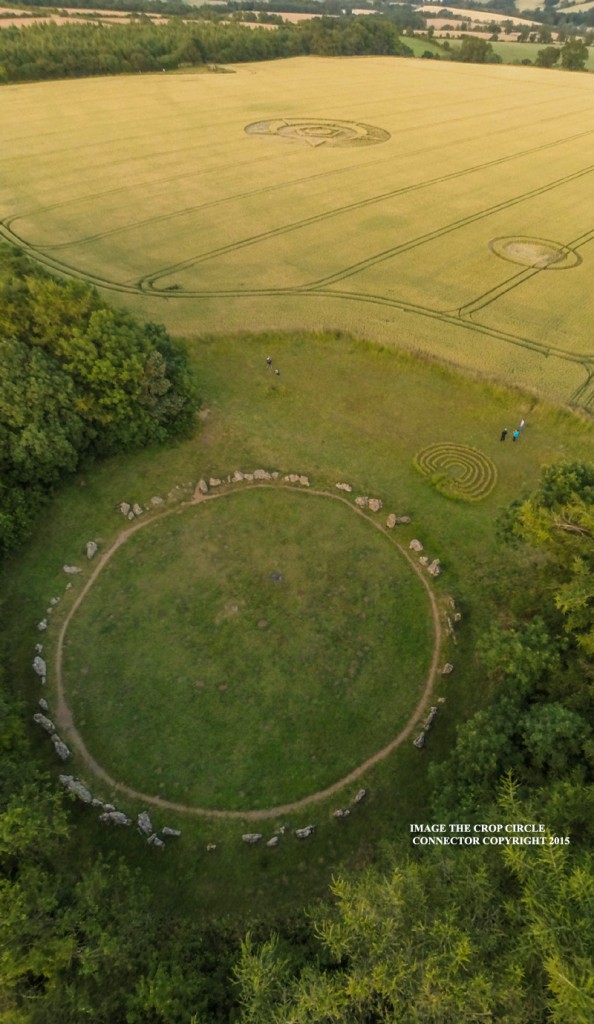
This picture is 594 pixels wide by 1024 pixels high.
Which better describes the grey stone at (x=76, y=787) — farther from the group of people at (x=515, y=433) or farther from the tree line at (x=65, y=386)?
the group of people at (x=515, y=433)

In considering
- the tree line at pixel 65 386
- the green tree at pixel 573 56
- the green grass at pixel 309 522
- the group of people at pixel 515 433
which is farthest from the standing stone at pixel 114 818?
the green tree at pixel 573 56

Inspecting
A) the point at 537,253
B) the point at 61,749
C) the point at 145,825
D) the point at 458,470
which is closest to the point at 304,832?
the point at 145,825

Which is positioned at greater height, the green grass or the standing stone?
the green grass

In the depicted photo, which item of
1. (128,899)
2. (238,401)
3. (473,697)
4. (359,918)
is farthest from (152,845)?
(238,401)

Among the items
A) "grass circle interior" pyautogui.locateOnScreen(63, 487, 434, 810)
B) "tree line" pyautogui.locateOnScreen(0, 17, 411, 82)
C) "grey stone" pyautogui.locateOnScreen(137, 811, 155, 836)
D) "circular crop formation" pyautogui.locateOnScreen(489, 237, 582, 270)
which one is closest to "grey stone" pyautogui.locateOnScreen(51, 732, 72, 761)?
"grass circle interior" pyautogui.locateOnScreen(63, 487, 434, 810)

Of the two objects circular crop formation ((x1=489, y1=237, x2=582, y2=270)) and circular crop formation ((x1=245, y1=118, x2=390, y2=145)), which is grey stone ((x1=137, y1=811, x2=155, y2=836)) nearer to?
circular crop formation ((x1=489, y1=237, x2=582, y2=270))

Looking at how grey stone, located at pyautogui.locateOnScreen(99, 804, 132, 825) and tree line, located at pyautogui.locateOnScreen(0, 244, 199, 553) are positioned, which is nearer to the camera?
grey stone, located at pyautogui.locateOnScreen(99, 804, 132, 825)
